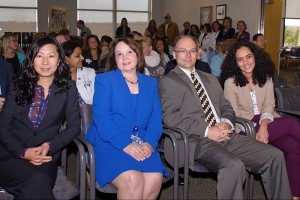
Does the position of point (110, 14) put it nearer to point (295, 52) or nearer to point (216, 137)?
point (295, 52)

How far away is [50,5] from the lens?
1349 centimetres

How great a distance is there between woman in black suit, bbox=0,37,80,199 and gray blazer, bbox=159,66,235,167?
0.66 meters

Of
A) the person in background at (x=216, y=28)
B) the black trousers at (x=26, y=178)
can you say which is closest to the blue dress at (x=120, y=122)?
the black trousers at (x=26, y=178)

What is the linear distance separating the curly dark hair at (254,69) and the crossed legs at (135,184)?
1.26m

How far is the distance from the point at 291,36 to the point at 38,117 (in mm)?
11246

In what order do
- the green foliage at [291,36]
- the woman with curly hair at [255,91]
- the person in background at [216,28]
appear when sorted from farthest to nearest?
the green foliage at [291,36] < the person in background at [216,28] < the woman with curly hair at [255,91]

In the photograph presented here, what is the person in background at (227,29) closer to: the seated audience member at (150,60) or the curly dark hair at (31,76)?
the seated audience member at (150,60)

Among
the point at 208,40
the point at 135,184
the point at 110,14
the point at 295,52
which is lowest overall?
Result: the point at 135,184

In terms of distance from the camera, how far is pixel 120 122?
8.41 feet

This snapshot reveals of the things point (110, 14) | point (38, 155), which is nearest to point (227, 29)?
point (110, 14)

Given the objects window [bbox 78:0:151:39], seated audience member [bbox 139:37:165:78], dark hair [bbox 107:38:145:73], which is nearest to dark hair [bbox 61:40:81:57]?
dark hair [bbox 107:38:145:73]

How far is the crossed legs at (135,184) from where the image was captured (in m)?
2.32

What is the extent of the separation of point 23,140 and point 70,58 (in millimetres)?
1351

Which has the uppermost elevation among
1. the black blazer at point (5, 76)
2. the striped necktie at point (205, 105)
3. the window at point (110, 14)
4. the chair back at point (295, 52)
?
the window at point (110, 14)
